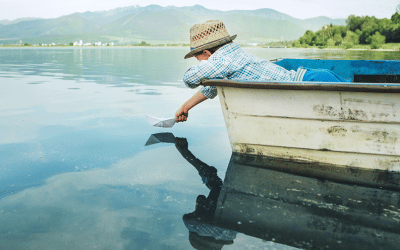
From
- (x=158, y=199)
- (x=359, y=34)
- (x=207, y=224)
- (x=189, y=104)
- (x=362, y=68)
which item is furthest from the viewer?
(x=359, y=34)

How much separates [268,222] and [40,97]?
252 inches

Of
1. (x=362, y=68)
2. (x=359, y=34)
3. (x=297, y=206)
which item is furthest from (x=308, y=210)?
(x=359, y=34)

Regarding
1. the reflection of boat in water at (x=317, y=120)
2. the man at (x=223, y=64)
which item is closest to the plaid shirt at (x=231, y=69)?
the man at (x=223, y=64)

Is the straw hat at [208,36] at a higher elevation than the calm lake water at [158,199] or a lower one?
higher

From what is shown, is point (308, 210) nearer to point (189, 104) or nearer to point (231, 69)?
point (231, 69)

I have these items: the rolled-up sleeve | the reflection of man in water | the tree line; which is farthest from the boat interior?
the tree line

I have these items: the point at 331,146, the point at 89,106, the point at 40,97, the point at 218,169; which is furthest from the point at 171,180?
the point at 40,97

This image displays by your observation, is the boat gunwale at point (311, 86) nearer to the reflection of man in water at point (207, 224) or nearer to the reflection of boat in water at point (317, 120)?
the reflection of boat in water at point (317, 120)

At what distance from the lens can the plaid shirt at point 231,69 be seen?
10.7 ft

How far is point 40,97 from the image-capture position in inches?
291

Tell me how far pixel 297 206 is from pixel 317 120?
97cm

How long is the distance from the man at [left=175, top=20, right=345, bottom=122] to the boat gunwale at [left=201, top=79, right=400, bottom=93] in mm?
87

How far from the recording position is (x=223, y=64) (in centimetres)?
324

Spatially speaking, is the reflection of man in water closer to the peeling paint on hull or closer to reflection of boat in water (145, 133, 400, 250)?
reflection of boat in water (145, 133, 400, 250)
